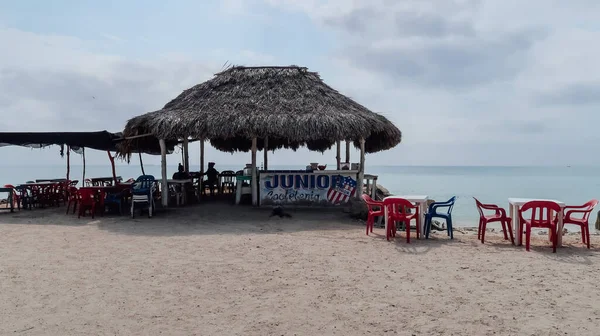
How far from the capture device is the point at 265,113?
31.6 ft

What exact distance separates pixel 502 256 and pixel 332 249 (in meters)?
2.18

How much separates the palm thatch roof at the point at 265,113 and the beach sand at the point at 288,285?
2.84 m

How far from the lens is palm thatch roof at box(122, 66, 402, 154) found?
921 centimetres

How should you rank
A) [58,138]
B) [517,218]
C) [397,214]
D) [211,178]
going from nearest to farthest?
[517,218] < [397,214] < [58,138] < [211,178]

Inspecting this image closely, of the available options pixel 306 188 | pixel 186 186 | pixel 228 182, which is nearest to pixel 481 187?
pixel 228 182

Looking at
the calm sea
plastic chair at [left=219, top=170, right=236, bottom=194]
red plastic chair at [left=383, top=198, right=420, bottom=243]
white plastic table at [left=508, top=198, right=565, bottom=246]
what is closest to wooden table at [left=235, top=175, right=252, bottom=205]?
plastic chair at [left=219, top=170, right=236, bottom=194]

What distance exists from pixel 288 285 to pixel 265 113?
596cm

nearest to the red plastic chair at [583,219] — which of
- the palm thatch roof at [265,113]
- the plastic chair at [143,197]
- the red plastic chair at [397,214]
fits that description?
the red plastic chair at [397,214]

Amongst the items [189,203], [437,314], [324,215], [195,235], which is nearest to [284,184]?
[324,215]

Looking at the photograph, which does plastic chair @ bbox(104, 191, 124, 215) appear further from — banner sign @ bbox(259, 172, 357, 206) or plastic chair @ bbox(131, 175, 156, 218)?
banner sign @ bbox(259, 172, 357, 206)

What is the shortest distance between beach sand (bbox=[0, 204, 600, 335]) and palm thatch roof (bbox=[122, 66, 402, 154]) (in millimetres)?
2839

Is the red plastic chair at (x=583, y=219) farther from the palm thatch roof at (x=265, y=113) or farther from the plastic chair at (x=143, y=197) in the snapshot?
the plastic chair at (x=143, y=197)

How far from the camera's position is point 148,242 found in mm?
6352

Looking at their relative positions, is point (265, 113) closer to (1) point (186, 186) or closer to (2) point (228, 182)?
(1) point (186, 186)
